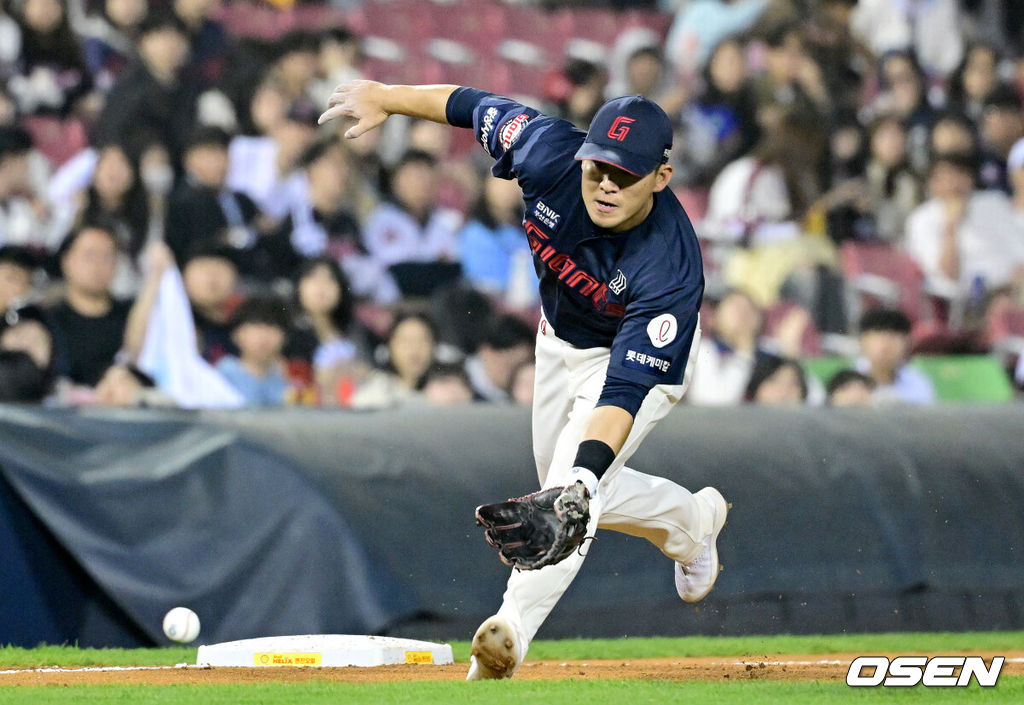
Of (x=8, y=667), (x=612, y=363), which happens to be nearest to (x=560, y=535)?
(x=612, y=363)

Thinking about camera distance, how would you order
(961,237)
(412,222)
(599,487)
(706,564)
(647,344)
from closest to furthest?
(647,344), (599,487), (706,564), (412,222), (961,237)

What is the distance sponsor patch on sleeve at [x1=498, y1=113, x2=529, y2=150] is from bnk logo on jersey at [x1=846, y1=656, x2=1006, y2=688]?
2.16 m

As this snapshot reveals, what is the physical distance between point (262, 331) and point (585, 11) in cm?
758

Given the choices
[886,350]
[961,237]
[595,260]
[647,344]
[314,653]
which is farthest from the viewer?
[961,237]

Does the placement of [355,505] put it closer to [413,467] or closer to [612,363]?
[413,467]

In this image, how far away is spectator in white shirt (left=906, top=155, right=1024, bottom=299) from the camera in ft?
37.4

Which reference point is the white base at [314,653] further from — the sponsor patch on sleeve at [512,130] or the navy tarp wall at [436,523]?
the sponsor patch on sleeve at [512,130]

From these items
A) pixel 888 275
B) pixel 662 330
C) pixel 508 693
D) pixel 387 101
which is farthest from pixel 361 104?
pixel 888 275

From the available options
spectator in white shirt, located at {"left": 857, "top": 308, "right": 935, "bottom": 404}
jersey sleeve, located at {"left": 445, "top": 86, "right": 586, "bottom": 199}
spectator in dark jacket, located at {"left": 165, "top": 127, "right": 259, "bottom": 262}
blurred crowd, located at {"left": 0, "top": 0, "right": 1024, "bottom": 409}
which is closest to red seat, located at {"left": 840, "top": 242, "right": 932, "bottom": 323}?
blurred crowd, located at {"left": 0, "top": 0, "right": 1024, "bottom": 409}

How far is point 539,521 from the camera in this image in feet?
13.8

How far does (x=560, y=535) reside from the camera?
4223 millimetres

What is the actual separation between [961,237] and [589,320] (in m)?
7.33

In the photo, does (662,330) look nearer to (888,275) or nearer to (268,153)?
(268,153)

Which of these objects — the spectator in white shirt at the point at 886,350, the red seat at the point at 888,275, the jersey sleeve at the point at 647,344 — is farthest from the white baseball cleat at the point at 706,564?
the red seat at the point at 888,275
